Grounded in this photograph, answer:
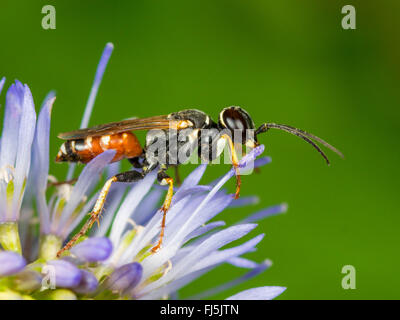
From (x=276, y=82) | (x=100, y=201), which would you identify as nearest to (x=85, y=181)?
(x=100, y=201)

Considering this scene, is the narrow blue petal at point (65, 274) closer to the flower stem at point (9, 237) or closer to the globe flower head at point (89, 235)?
the globe flower head at point (89, 235)

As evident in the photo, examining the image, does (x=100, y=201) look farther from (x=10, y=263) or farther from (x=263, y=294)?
(x=263, y=294)

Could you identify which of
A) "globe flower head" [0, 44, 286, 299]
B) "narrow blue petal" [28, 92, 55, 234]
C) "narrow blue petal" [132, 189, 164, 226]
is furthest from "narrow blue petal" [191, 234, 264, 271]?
"narrow blue petal" [28, 92, 55, 234]

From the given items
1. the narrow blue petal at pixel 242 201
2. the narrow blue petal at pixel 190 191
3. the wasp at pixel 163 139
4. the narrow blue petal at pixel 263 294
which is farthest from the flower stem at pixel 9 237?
the narrow blue petal at pixel 242 201
